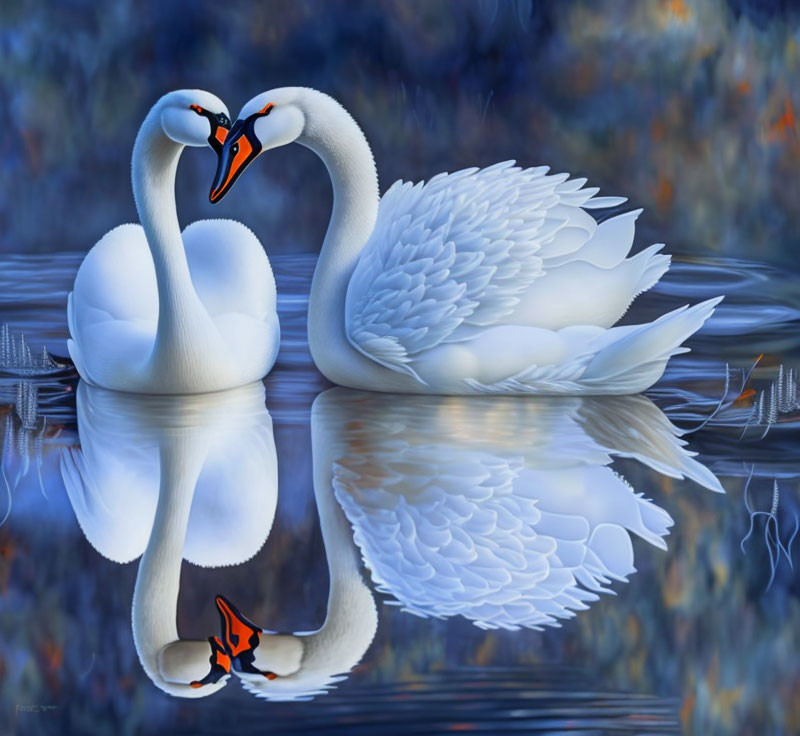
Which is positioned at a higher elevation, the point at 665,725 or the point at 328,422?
the point at 665,725

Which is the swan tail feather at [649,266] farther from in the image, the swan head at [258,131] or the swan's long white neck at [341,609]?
the swan's long white neck at [341,609]

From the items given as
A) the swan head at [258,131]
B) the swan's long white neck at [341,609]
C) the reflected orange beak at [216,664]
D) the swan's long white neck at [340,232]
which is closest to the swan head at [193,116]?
the swan head at [258,131]

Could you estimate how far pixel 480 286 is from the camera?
4.52 metres

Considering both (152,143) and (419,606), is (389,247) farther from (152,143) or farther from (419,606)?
(419,606)

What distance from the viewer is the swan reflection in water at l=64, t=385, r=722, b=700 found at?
3.33 m

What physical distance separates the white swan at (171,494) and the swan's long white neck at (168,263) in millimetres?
159

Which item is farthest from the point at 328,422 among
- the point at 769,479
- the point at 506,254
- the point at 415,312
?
the point at 769,479

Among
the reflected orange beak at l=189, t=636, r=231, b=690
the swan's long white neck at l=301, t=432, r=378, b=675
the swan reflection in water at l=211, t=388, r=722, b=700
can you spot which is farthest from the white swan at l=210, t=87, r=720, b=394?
the reflected orange beak at l=189, t=636, r=231, b=690

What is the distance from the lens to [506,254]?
A: 4.54m

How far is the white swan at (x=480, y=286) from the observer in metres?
4.53

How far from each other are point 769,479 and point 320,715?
4.93 feet

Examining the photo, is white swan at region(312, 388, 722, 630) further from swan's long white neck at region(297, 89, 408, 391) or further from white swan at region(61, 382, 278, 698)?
white swan at region(61, 382, 278, 698)

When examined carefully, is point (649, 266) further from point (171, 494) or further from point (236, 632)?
point (236, 632)

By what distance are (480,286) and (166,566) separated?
1319 mm
